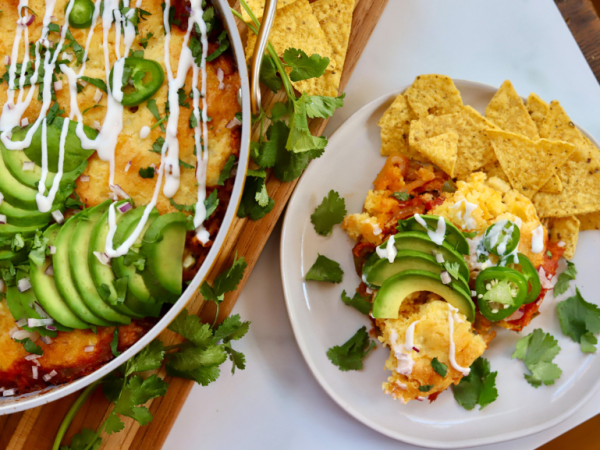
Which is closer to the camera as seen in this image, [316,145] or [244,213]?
[316,145]

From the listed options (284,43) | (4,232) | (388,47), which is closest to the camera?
(4,232)

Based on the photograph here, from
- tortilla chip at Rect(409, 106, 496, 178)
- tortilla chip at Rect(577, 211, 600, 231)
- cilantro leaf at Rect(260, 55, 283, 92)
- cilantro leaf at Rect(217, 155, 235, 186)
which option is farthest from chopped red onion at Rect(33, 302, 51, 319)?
tortilla chip at Rect(577, 211, 600, 231)

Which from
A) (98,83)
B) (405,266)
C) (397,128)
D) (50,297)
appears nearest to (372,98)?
(397,128)

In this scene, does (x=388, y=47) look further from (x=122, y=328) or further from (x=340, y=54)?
(x=122, y=328)

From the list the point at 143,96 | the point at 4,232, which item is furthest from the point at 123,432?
the point at 143,96

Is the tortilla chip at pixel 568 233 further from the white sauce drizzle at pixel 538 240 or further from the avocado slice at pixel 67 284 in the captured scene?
the avocado slice at pixel 67 284

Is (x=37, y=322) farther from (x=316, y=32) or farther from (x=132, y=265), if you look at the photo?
(x=316, y=32)
